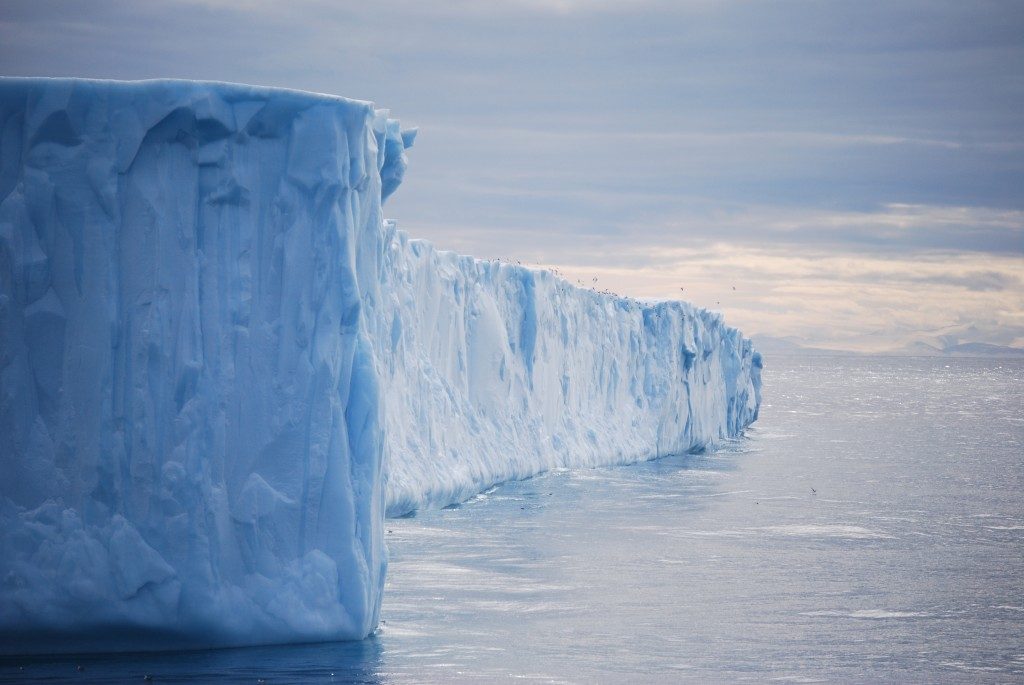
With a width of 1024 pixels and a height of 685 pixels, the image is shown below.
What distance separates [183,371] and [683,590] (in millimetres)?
6343

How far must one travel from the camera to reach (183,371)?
9477 millimetres

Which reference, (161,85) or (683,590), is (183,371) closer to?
(161,85)

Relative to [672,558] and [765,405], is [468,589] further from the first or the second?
[765,405]

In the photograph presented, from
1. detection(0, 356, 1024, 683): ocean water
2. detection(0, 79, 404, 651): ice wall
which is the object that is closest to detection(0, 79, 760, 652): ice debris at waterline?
detection(0, 79, 404, 651): ice wall

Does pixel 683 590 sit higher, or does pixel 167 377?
pixel 167 377

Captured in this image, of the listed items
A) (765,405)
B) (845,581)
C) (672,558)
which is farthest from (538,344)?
(765,405)

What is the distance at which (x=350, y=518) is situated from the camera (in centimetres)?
986

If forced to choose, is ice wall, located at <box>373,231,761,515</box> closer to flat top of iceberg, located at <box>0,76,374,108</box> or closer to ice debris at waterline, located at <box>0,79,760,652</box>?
ice debris at waterline, located at <box>0,79,760,652</box>

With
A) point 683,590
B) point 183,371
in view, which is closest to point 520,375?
point 683,590

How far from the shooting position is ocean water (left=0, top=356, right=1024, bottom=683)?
989 cm

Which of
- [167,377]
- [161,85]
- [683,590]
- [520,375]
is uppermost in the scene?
[161,85]

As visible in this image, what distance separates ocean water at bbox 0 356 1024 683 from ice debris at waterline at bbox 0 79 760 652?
481 millimetres

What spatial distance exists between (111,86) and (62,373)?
2047 mm

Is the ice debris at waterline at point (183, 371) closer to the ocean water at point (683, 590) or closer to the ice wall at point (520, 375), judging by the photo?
the ocean water at point (683, 590)
